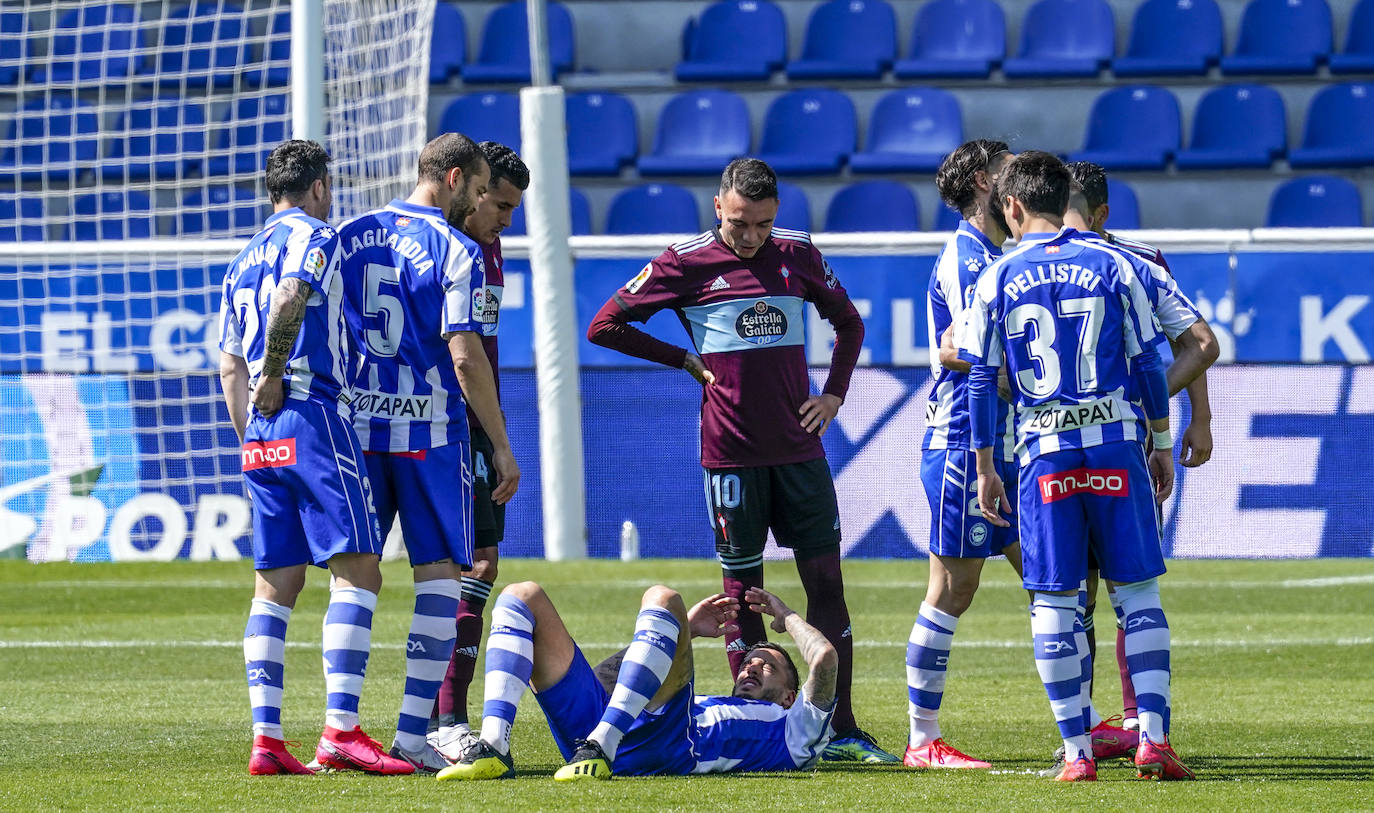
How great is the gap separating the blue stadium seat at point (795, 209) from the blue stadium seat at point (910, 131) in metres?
0.70

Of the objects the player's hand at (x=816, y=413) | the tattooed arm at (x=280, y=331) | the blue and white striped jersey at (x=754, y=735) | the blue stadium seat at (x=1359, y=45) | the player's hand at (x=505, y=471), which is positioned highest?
the blue stadium seat at (x=1359, y=45)

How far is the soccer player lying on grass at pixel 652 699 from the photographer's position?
16.4ft

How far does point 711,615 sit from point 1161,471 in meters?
1.55

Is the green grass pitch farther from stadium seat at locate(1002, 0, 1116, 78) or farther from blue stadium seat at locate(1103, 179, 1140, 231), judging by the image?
stadium seat at locate(1002, 0, 1116, 78)

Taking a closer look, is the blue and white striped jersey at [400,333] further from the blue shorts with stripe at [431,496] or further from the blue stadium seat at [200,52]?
the blue stadium seat at [200,52]

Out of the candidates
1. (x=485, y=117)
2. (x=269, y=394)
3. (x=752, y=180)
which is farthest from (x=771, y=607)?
(x=485, y=117)

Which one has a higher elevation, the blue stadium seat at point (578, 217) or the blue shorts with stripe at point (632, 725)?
the blue stadium seat at point (578, 217)

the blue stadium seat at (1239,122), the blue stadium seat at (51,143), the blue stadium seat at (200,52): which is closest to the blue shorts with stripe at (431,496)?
the blue stadium seat at (200,52)

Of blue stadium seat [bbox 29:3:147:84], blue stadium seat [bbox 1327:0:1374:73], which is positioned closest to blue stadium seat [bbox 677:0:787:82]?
blue stadium seat [bbox 29:3:147:84]

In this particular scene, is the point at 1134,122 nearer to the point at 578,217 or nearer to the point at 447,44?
the point at 578,217

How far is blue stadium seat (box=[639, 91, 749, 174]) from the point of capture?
53.5 ft

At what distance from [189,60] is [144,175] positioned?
1.19m

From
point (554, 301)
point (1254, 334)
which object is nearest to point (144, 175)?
point (554, 301)

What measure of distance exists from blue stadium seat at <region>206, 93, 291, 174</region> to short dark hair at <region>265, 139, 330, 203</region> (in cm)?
828
